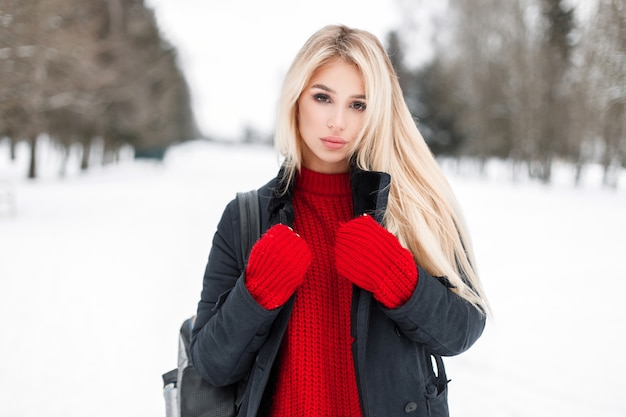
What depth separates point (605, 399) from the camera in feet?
11.0

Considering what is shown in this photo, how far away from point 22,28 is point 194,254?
7.29 metres

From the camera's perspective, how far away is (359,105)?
1.65 m

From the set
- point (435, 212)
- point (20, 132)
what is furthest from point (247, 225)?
point (20, 132)

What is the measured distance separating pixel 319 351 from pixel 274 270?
1.31 ft

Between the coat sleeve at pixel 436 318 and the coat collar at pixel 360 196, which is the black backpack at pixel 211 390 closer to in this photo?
the coat collar at pixel 360 196

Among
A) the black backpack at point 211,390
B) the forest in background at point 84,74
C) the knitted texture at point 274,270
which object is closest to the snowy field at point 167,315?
the black backpack at point 211,390

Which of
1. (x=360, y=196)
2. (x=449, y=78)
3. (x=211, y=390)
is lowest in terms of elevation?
(x=211, y=390)

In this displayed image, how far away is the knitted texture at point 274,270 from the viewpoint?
4.32 ft

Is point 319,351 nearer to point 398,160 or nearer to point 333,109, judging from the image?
point 398,160

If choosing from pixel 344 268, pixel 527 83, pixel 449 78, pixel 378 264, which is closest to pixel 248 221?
pixel 344 268

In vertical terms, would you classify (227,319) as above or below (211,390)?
above

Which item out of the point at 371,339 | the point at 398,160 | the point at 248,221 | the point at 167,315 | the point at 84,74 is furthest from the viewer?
the point at 84,74

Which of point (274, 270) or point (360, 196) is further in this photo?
point (360, 196)

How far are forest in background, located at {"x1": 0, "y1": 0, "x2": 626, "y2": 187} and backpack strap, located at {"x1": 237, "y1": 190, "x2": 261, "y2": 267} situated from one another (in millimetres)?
9595
